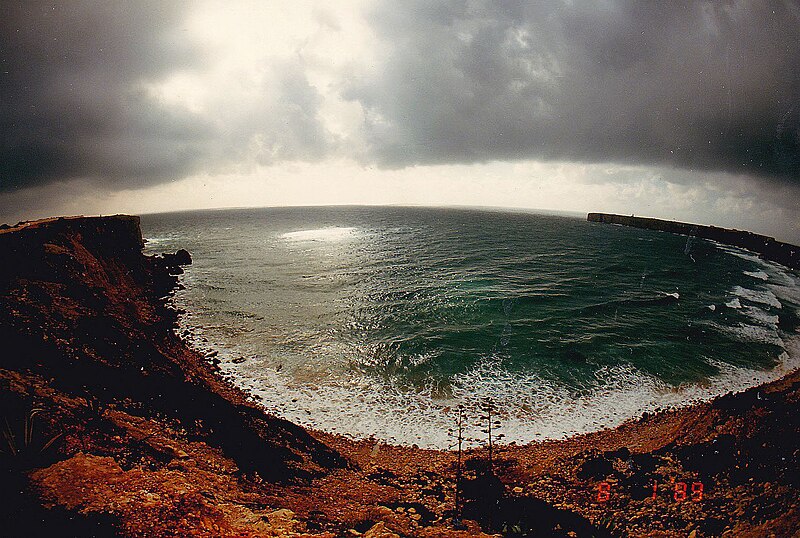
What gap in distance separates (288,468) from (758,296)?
61.2 m

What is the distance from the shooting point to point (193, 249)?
268 feet

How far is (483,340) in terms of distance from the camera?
92.0 feet

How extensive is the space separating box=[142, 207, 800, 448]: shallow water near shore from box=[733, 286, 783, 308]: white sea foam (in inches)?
15.3

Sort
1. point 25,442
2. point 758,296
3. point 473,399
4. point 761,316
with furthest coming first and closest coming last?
point 758,296
point 761,316
point 473,399
point 25,442

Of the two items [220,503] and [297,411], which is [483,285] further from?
[220,503]

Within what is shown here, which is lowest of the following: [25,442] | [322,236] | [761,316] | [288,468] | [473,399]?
[473,399]

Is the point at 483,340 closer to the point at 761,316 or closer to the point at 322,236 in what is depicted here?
the point at 761,316

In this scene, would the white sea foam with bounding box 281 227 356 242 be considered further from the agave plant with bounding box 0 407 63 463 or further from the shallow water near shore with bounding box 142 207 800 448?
the agave plant with bounding box 0 407 63 463

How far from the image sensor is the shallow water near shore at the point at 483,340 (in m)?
19.8

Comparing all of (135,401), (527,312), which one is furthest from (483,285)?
(135,401)

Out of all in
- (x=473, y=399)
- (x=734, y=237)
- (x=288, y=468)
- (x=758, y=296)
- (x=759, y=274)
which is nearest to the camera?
(x=288, y=468)

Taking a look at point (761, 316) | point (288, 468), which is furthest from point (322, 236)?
point (288, 468)
